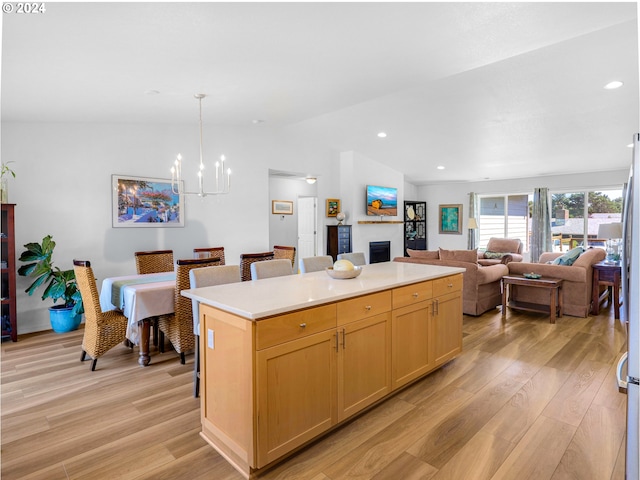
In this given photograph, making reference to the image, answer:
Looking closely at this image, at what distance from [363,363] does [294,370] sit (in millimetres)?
590

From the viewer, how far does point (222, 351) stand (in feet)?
6.68

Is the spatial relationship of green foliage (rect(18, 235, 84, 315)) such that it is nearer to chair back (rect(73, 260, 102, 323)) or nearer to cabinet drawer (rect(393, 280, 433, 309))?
chair back (rect(73, 260, 102, 323))

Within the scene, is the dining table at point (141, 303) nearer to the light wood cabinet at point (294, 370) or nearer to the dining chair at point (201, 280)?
the dining chair at point (201, 280)

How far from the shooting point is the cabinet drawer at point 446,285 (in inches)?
119

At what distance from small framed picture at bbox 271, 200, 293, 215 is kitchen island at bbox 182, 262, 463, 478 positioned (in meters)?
5.64

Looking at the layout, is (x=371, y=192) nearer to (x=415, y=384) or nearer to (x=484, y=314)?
(x=484, y=314)

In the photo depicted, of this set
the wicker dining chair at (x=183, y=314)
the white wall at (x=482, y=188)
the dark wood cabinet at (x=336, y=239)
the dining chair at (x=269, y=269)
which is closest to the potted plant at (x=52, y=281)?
the wicker dining chair at (x=183, y=314)

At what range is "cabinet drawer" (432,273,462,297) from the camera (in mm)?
3035

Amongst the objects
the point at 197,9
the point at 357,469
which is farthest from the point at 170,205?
the point at 357,469

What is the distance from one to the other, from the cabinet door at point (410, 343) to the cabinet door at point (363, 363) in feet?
0.27

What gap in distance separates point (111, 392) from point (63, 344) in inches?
64.1

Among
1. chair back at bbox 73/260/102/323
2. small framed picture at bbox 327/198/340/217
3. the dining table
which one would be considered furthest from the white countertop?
small framed picture at bbox 327/198/340/217

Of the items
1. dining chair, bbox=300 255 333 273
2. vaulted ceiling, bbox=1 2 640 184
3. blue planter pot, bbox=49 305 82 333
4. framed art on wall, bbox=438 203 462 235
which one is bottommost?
blue planter pot, bbox=49 305 82 333

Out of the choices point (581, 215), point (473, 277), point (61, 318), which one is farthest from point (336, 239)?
point (581, 215)
